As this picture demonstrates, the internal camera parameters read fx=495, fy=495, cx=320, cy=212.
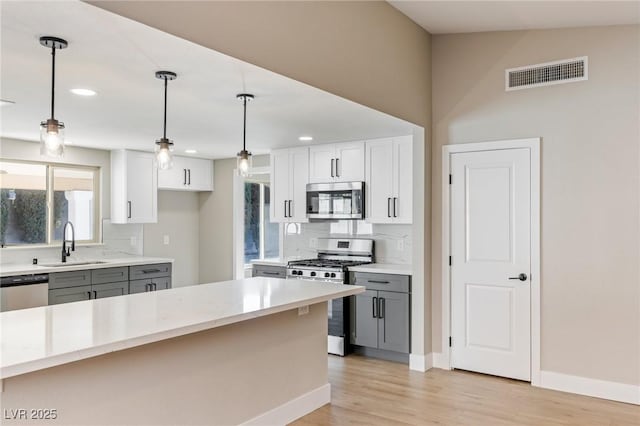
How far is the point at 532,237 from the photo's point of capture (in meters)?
4.21

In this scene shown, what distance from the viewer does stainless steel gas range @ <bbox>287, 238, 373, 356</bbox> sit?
5.09m

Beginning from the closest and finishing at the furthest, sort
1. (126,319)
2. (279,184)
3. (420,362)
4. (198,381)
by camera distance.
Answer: (126,319) < (198,381) < (420,362) < (279,184)

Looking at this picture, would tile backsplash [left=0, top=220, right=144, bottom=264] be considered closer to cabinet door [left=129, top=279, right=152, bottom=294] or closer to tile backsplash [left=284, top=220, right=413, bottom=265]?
cabinet door [left=129, top=279, right=152, bottom=294]

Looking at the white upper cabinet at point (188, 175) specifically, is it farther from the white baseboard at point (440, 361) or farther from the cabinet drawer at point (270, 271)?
the white baseboard at point (440, 361)

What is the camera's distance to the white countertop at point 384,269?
15.9ft

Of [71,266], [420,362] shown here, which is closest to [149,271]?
[71,266]

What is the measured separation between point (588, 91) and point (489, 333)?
7.20ft

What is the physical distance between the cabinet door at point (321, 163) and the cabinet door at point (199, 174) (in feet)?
6.75

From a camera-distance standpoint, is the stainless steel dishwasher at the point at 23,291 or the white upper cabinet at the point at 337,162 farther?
the white upper cabinet at the point at 337,162

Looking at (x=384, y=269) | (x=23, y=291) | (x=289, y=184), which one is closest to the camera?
(x=23, y=291)

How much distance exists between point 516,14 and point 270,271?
11.9 ft

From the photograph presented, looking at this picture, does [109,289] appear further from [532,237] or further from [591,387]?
[591,387]

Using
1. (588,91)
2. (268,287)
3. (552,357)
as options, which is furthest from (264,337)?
(588,91)

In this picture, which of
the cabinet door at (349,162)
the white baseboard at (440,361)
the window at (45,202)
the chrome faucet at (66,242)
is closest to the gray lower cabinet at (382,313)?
the white baseboard at (440,361)
